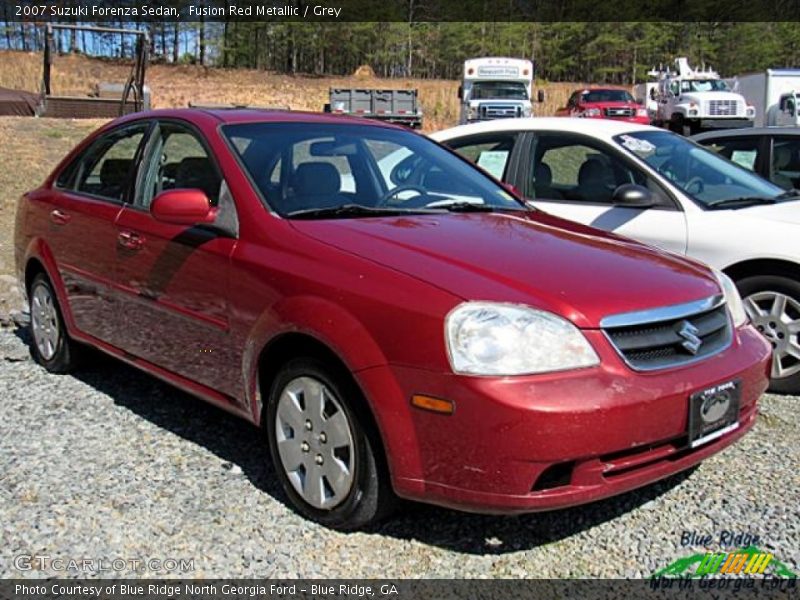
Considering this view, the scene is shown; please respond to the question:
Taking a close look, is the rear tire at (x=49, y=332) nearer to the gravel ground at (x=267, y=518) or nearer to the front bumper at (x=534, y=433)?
the gravel ground at (x=267, y=518)

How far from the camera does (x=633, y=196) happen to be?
493cm

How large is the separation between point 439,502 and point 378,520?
1.17 feet

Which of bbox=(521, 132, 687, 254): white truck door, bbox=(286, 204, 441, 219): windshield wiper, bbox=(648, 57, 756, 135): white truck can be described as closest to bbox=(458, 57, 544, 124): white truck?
bbox=(648, 57, 756, 135): white truck

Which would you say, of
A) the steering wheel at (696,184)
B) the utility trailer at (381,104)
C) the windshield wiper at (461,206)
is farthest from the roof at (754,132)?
Answer: the utility trailer at (381,104)

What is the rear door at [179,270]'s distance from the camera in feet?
11.4

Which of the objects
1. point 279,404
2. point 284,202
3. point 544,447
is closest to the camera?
point 544,447

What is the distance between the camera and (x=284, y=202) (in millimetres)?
3488

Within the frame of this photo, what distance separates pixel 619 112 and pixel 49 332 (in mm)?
24358

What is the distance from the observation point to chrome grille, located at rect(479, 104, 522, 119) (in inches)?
925

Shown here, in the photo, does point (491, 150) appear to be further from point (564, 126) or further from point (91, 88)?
point (91, 88)

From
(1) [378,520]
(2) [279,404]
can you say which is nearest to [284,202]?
(2) [279,404]

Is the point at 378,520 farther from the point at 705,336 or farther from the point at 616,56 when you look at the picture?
the point at 616,56

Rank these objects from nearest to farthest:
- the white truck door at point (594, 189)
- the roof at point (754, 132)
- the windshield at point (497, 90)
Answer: the white truck door at point (594, 189) < the roof at point (754, 132) < the windshield at point (497, 90)

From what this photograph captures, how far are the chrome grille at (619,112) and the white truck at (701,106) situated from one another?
4.45 ft
